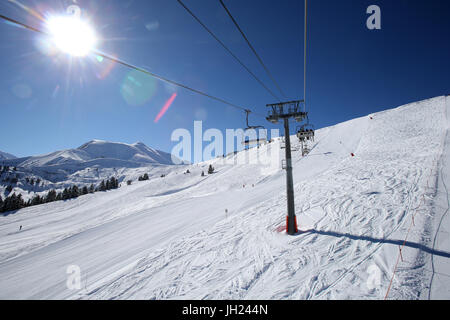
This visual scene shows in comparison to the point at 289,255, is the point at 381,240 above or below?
above

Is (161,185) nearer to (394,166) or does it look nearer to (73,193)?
(73,193)

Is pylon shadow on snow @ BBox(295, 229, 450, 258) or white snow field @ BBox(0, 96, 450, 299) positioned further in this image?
pylon shadow on snow @ BBox(295, 229, 450, 258)

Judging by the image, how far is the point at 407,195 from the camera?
10719 millimetres

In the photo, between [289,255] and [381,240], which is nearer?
[289,255]

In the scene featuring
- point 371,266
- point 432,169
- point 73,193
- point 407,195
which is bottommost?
point 73,193

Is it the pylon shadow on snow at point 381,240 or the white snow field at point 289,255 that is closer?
the white snow field at point 289,255

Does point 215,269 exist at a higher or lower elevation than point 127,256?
higher

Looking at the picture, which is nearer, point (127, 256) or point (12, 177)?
point (127, 256)

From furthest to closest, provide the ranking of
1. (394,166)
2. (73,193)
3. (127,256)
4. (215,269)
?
(73,193) → (394,166) → (127,256) → (215,269)

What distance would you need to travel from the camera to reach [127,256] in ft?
33.0
